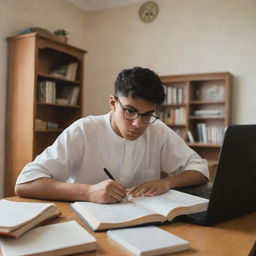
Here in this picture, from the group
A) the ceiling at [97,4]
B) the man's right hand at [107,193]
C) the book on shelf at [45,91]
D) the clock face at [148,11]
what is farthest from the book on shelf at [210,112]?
the man's right hand at [107,193]

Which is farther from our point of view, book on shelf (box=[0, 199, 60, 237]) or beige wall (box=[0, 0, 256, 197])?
beige wall (box=[0, 0, 256, 197])

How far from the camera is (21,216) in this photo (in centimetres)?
84

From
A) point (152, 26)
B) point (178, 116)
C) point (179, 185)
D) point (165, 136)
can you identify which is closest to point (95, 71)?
point (152, 26)

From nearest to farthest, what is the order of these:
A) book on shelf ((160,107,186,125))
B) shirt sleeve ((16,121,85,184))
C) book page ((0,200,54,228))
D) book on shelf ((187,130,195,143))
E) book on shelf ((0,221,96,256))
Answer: book on shelf ((0,221,96,256)) < book page ((0,200,54,228)) < shirt sleeve ((16,121,85,184)) < book on shelf ((187,130,195,143)) < book on shelf ((160,107,186,125))

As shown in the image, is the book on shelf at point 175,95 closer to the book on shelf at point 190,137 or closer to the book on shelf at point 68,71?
the book on shelf at point 190,137

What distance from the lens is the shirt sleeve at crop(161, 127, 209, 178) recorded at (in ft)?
5.24

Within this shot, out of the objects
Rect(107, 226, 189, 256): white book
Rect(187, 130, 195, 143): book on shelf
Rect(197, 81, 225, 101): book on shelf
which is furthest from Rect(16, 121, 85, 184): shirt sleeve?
Rect(197, 81, 225, 101): book on shelf

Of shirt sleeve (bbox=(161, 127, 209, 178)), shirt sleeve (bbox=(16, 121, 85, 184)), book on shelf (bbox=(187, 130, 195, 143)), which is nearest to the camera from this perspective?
shirt sleeve (bbox=(16, 121, 85, 184))

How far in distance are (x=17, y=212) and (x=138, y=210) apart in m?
0.35

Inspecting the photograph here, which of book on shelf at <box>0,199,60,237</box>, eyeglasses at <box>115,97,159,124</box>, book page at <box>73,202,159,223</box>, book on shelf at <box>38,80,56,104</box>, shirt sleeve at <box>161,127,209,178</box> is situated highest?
book on shelf at <box>38,80,56,104</box>

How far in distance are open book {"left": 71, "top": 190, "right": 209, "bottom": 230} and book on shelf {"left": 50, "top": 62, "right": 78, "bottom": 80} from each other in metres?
3.11

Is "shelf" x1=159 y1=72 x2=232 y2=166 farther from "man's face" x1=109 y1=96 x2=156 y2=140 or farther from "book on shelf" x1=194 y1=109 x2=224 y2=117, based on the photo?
"man's face" x1=109 y1=96 x2=156 y2=140

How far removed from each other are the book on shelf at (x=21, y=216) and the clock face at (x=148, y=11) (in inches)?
154

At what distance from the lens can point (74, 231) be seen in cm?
80
